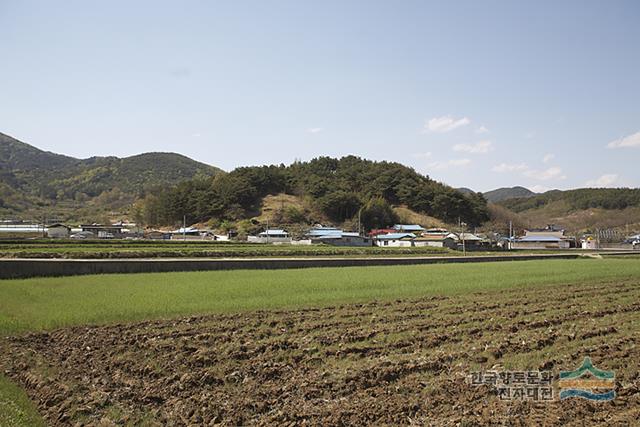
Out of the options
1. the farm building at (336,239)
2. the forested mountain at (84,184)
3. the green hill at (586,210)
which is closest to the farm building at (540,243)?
the farm building at (336,239)

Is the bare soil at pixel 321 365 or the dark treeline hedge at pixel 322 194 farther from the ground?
the dark treeline hedge at pixel 322 194

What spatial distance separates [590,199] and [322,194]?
93868 millimetres

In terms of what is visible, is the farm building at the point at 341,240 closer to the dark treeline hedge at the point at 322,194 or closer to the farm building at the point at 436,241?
the farm building at the point at 436,241

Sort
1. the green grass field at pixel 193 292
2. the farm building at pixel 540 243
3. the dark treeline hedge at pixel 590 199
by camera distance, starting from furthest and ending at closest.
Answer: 1. the dark treeline hedge at pixel 590 199
2. the farm building at pixel 540 243
3. the green grass field at pixel 193 292

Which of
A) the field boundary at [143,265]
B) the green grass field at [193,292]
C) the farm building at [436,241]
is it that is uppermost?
the farm building at [436,241]

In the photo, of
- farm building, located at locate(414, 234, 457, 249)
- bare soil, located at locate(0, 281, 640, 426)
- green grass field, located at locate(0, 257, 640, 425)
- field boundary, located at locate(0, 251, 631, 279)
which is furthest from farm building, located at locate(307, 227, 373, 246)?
bare soil, located at locate(0, 281, 640, 426)

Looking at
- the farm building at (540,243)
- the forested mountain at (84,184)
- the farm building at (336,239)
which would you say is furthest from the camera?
the forested mountain at (84,184)

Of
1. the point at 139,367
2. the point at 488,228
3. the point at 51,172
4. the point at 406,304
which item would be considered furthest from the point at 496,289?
the point at 51,172

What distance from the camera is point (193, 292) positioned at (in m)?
18.7

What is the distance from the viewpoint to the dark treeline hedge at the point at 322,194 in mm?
95562

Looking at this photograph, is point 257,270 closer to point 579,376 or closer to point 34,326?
point 34,326

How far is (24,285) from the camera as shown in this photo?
20.1m

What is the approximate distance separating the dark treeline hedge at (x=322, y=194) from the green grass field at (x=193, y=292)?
223ft

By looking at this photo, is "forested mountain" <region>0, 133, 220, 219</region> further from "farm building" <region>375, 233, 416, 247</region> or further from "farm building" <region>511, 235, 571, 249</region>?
"farm building" <region>511, 235, 571, 249</region>
